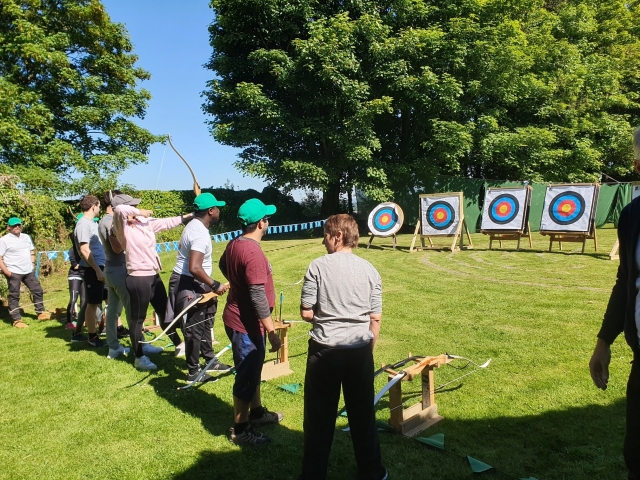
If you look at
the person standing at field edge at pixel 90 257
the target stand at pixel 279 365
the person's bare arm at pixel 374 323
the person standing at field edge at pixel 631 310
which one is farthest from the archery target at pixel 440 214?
the person standing at field edge at pixel 631 310

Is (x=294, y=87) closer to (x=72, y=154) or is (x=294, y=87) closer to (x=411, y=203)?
(x=411, y=203)

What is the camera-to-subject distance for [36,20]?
17.0m

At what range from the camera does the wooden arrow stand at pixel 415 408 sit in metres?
3.14

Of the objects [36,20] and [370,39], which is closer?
[370,39]

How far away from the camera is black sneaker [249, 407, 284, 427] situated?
3389 millimetres

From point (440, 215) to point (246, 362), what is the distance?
1022cm

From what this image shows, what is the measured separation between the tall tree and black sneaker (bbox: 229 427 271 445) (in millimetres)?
14237

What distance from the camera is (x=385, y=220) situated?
43.5ft

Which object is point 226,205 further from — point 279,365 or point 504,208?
point 279,365

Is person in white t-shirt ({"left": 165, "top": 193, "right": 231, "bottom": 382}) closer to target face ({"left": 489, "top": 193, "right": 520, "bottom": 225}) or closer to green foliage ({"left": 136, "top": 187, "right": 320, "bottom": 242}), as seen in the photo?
target face ({"left": 489, "top": 193, "right": 520, "bottom": 225})

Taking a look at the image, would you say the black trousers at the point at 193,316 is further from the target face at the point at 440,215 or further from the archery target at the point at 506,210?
the archery target at the point at 506,210

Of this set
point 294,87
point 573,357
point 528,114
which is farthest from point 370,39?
point 573,357

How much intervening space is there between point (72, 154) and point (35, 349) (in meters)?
13.5

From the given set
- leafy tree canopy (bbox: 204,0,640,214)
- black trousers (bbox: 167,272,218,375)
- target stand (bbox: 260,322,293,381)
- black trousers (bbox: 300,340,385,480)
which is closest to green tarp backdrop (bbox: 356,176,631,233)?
leafy tree canopy (bbox: 204,0,640,214)
